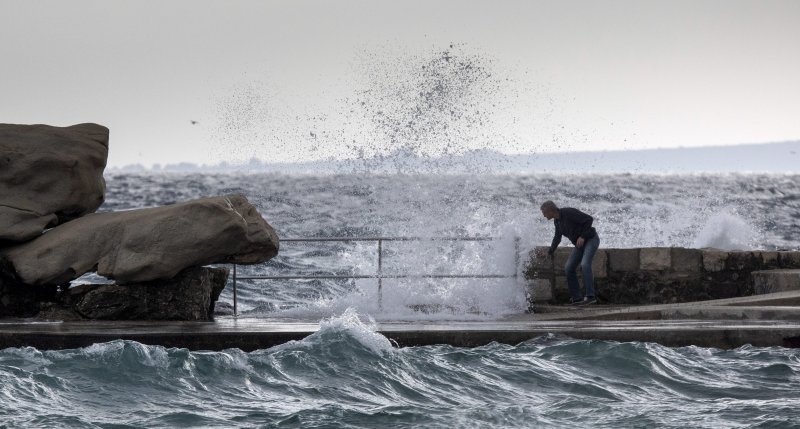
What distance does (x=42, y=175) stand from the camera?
13.0 meters

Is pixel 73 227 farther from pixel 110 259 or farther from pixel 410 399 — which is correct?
pixel 410 399

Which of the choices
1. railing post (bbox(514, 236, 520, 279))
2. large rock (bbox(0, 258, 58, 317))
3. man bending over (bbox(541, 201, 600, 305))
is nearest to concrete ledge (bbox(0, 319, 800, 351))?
large rock (bbox(0, 258, 58, 317))

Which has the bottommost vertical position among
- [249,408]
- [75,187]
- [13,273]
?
[249,408]

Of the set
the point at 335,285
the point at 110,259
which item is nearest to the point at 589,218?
the point at 110,259

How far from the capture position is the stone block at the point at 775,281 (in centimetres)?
1432

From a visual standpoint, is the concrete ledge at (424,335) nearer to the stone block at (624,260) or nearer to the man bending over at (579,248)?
the man bending over at (579,248)

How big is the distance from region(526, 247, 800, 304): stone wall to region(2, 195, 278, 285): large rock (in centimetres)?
388

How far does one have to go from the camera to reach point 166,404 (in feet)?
30.7

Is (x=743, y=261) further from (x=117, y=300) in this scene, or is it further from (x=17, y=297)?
(x=17, y=297)

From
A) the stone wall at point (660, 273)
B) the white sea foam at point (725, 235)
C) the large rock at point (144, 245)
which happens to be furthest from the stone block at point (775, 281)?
the large rock at point (144, 245)

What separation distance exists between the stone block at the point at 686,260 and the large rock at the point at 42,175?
7.00 metres

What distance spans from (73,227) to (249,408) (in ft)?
14.6

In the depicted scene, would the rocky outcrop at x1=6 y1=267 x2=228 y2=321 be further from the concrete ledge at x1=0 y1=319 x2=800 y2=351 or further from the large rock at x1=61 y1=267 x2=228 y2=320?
the concrete ledge at x1=0 y1=319 x2=800 y2=351

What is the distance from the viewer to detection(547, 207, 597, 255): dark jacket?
565 inches
